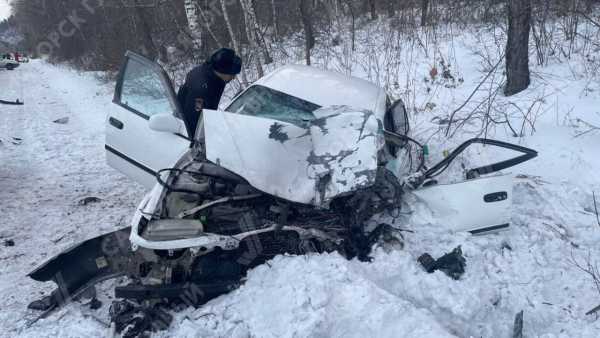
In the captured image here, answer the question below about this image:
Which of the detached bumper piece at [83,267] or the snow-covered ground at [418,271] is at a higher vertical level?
the detached bumper piece at [83,267]

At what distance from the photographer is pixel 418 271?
270cm

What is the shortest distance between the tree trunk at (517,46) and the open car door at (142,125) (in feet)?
13.6

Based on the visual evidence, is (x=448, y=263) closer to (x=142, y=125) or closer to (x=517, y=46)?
(x=142, y=125)

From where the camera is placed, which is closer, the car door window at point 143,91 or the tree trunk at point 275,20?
the car door window at point 143,91

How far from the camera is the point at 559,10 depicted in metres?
6.25

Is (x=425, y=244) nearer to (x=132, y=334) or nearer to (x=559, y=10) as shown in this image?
(x=132, y=334)

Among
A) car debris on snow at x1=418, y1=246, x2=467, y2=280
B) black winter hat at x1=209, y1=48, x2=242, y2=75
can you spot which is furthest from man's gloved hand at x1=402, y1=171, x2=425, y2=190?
black winter hat at x1=209, y1=48, x2=242, y2=75

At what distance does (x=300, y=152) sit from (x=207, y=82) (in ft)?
5.98

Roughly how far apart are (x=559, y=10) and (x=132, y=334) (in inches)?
273

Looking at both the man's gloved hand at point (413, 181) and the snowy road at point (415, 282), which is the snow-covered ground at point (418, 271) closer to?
the snowy road at point (415, 282)

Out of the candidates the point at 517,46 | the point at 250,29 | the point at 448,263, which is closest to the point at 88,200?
the point at 448,263

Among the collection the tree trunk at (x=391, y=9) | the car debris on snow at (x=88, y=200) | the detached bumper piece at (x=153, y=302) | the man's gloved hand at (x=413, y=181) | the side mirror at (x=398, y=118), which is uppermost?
the tree trunk at (x=391, y=9)

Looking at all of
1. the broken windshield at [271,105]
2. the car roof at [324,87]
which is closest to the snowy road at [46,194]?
the broken windshield at [271,105]

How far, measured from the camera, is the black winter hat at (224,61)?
13.6 ft
